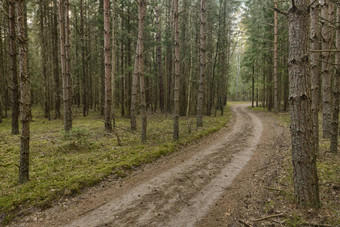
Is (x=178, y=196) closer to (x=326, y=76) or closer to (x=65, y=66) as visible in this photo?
(x=326, y=76)

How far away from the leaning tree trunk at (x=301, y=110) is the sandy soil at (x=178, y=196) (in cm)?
110

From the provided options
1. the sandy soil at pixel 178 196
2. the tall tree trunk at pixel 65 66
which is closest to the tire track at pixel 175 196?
the sandy soil at pixel 178 196

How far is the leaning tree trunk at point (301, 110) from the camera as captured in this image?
13.8 feet

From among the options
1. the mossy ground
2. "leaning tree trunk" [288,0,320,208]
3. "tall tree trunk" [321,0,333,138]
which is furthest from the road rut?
"tall tree trunk" [321,0,333,138]

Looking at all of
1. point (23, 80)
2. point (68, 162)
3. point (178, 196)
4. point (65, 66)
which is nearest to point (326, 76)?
point (178, 196)

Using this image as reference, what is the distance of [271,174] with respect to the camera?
265 inches

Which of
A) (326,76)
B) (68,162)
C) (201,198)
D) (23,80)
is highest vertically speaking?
(326,76)

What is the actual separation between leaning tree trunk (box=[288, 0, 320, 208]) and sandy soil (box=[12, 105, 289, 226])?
43.4 inches

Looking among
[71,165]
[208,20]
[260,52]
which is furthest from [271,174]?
[260,52]

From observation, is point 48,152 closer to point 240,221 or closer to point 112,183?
point 112,183

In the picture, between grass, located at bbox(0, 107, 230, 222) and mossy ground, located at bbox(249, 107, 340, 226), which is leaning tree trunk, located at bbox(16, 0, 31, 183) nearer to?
grass, located at bbox(0, 107, 230, 222)

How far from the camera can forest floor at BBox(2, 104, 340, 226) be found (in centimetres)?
440

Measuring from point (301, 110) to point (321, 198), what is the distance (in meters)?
2.34

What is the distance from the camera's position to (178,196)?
17.9 feet
